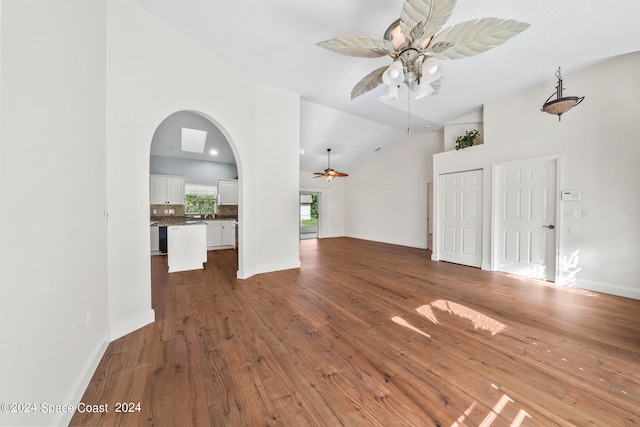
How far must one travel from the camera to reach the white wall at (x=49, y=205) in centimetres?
93

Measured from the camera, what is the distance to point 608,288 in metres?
3.17

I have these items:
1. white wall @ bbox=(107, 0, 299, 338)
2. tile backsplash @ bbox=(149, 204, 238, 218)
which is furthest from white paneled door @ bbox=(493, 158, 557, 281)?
tile backsplash @ bbox=(149, 204, 238, 218)

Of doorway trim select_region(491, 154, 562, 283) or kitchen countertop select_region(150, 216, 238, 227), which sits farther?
kitchen countertop select_region(150, 216, 238, 227)

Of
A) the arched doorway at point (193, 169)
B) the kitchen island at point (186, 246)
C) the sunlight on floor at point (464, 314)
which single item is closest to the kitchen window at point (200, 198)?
the arched doorway at point (193, 169)

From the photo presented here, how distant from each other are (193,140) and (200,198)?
76.3 inches

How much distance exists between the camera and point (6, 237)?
2.94 ft

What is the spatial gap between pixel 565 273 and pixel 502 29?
3.86 meters

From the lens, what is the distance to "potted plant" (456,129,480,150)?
470 centimetres

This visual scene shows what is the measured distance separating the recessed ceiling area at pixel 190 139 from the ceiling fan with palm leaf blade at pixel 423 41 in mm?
3553

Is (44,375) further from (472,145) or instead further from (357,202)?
(357,202)

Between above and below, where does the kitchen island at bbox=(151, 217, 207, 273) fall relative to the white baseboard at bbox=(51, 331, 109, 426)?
above

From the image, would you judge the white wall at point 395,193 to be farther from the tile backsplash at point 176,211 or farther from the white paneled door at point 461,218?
the tile backsplash at point 176,211

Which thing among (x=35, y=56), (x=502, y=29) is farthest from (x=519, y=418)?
(x=35, y=56)

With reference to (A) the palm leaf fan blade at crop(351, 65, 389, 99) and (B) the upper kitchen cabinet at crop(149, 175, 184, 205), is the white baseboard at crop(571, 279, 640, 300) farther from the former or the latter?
(B) the upper kitchen cabinet at crop(149, 175, 184, 205)
